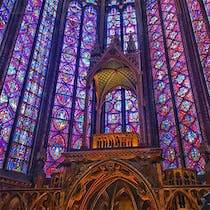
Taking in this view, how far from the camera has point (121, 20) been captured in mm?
15320

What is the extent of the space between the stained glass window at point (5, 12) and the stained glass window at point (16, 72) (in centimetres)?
71

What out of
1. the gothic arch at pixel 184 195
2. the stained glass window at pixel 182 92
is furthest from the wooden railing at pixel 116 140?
the stained glass window at pixel 182 92

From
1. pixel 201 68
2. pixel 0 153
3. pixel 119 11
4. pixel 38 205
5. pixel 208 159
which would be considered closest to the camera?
pixel 38 205

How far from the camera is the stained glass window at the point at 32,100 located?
32.0ft

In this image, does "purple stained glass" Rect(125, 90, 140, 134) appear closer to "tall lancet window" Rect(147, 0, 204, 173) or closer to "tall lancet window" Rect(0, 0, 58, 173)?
"tall lancet window" Rect(147, 0, 204, 173)

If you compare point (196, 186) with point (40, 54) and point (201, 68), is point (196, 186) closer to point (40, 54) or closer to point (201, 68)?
point (201, 68)

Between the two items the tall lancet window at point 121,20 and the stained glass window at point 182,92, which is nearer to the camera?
the stained glass window at point 182,92

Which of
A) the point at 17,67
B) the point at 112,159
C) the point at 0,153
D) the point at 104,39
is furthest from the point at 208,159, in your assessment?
the point at 104,39

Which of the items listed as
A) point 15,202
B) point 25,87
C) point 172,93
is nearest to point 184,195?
point 15,202

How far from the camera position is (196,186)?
6156mm

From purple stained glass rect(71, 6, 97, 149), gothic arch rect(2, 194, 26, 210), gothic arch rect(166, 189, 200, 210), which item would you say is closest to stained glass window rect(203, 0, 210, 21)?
purple stained glass rect(71, 6, 97, 149)

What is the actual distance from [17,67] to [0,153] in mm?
3766

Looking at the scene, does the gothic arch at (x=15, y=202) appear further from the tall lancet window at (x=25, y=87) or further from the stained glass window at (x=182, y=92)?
the stained glass window at (x=182, y=92)

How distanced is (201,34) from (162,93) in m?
2.94
